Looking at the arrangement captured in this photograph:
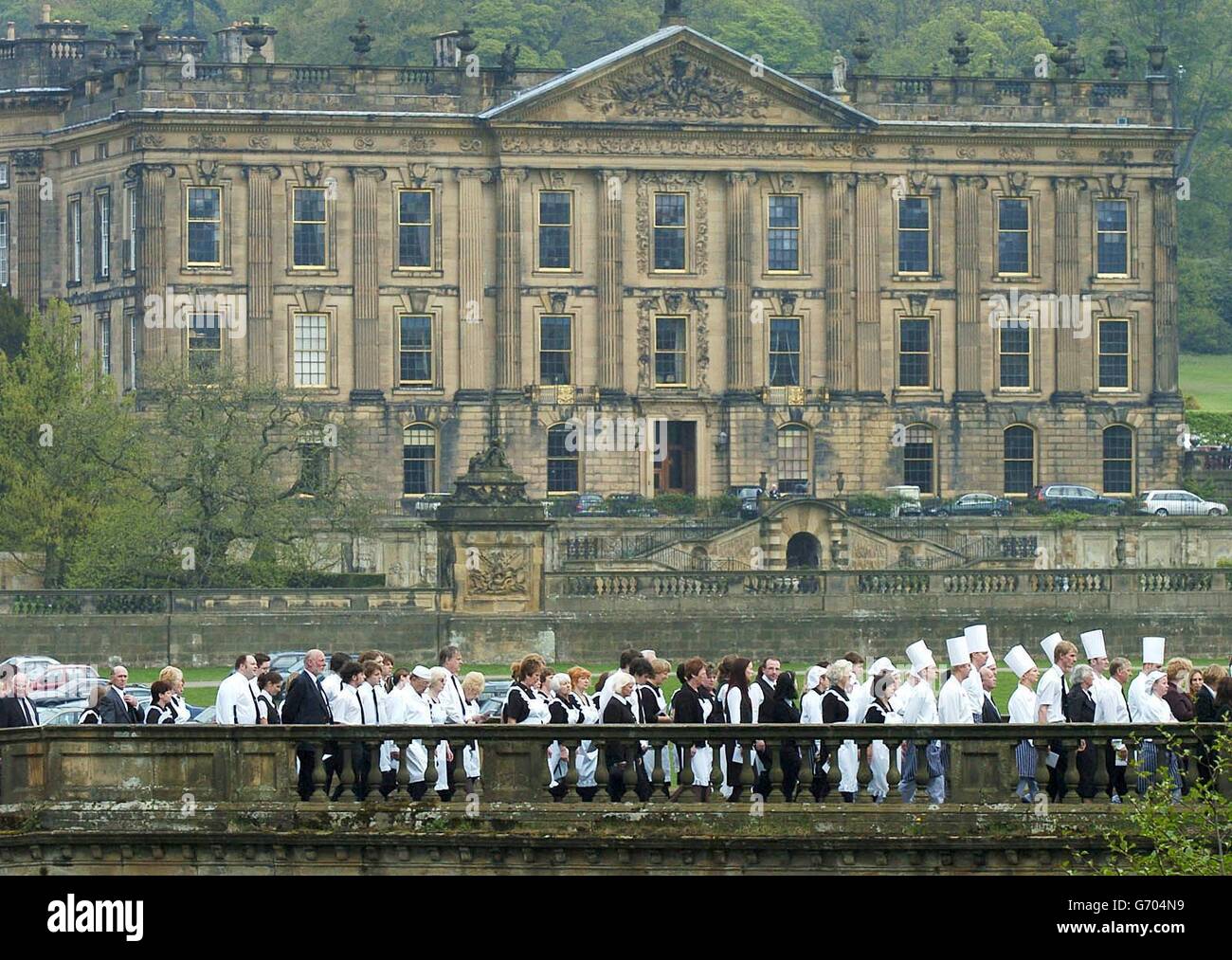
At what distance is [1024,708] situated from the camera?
3091 cm

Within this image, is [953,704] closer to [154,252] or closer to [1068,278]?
[154,252]

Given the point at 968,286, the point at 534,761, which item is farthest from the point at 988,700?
the point at 968,286

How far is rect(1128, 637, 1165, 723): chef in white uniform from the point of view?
31062mm

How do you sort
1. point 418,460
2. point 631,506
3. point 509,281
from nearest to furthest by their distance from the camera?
point 631,506
point 418,460
point 509,281

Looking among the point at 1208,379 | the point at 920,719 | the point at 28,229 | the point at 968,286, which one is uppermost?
the point at 28,229

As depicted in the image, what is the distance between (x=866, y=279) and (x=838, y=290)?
987 mm

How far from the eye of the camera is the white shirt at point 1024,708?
101 feet

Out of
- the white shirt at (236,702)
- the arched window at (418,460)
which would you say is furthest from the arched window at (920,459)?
the white shirt at (236,702)

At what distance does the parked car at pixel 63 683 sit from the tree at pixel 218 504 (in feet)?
46.2

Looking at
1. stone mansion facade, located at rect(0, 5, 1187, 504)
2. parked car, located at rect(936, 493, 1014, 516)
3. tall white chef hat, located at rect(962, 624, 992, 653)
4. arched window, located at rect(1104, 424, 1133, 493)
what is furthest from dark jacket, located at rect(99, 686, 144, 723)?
arched window, located at rect(1104, 424, 1133, 493)

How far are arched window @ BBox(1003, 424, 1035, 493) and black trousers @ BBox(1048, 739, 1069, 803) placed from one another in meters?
74.5
